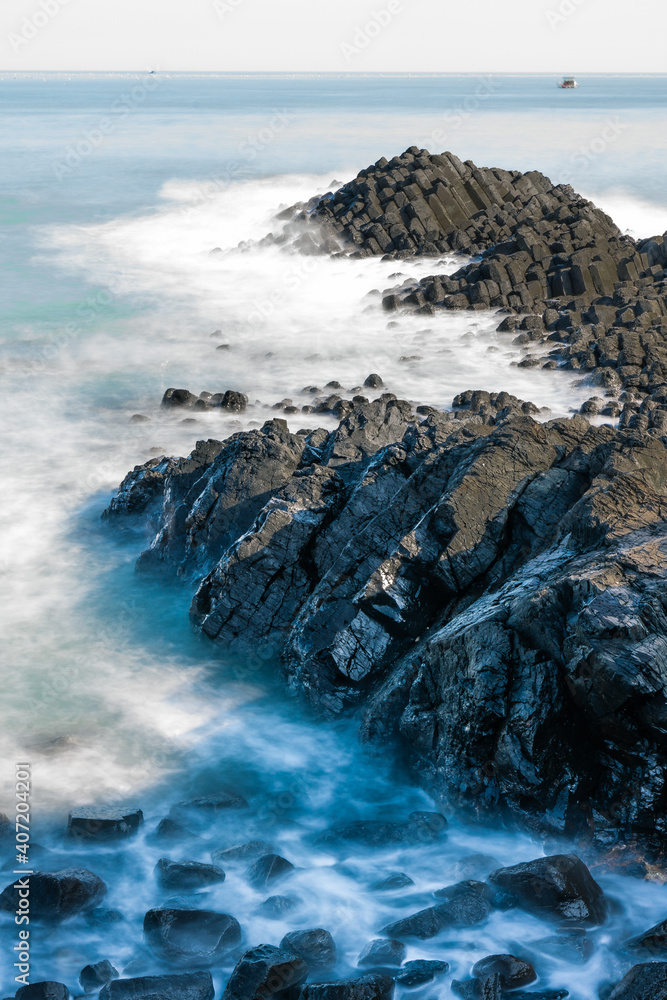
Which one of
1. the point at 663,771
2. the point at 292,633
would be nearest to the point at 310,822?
the point at 292,633

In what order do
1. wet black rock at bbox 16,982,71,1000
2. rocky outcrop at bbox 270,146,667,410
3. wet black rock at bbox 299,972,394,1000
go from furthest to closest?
rocky outcrop at bbox 270,146,667,410 < wet black rock at bbox 16,982,71,1000 < wet black rock at bbox 299,972,394,1000

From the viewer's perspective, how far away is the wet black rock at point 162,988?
19.8 feet

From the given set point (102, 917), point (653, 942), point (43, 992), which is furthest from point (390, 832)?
point (43, 992)

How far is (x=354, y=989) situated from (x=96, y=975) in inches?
71.1

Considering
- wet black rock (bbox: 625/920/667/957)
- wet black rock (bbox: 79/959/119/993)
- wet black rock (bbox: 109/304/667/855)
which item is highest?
wet black rock (bbox: 109/304/667/855)

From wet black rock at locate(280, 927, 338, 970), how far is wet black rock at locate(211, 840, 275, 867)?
926mm

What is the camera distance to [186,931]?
666cm

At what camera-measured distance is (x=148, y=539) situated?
13.0m

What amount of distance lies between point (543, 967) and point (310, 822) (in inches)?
94.8

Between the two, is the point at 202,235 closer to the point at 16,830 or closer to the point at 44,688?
the point at 44,688

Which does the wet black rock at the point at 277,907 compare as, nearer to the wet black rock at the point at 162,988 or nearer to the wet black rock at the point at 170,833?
the wet black rock at the point at 162,988

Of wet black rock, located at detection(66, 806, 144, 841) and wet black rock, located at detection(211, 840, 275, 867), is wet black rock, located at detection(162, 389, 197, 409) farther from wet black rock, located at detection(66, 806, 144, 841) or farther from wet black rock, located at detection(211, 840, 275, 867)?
wet black rock, located at detection(211, 840, 275, 867)

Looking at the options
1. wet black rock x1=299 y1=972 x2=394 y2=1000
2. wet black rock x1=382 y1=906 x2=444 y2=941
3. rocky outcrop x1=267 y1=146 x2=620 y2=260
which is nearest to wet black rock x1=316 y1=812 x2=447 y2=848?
wet black rock x1=382 y1=906 x2=444 y2=941

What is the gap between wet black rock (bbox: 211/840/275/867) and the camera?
7.45 meters
